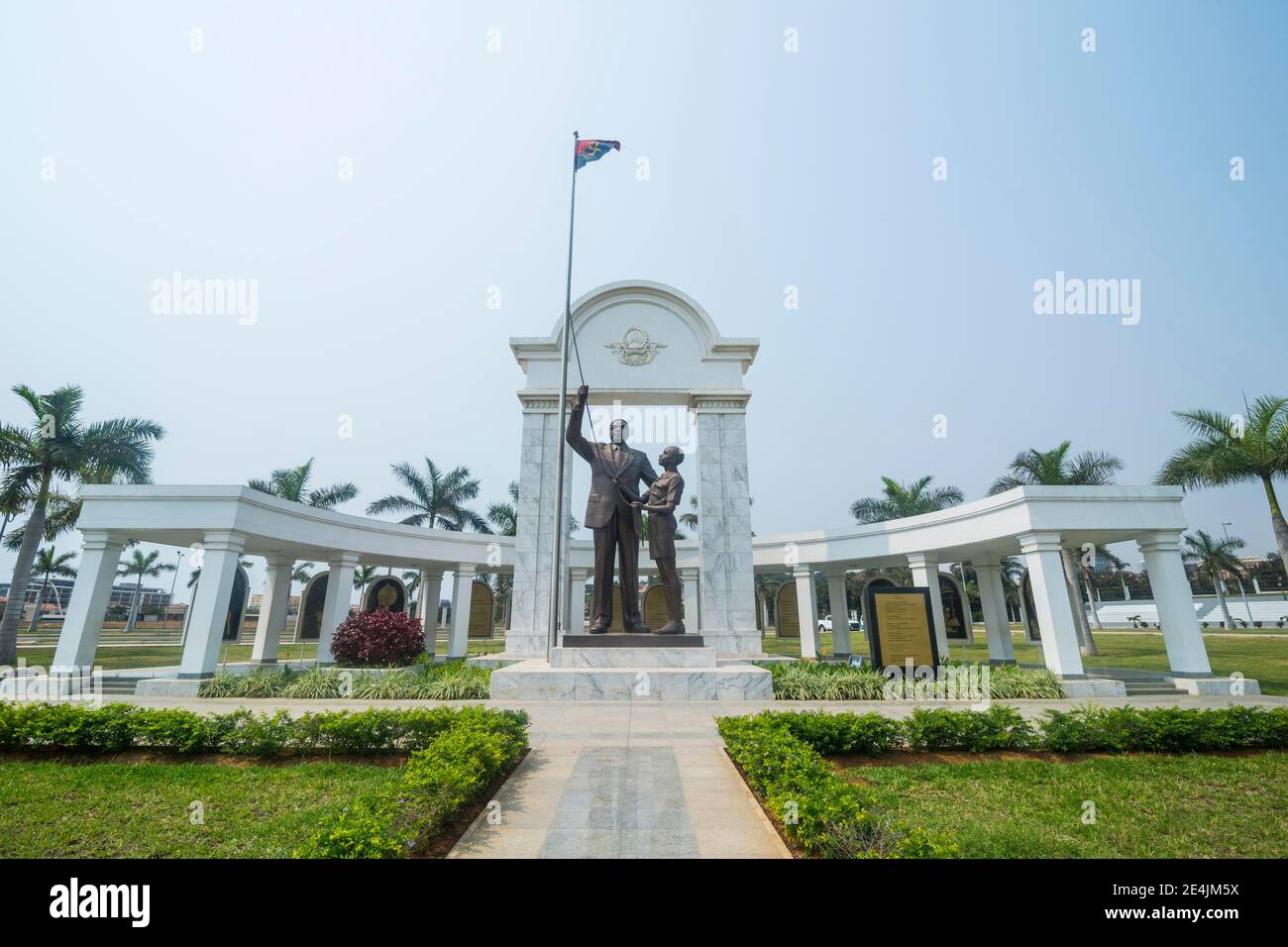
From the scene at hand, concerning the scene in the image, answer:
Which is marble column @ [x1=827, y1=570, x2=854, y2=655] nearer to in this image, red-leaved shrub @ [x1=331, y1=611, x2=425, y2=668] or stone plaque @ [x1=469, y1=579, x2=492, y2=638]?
stone plaque @ [x1=469, y1=579, x2=492, y2=638]

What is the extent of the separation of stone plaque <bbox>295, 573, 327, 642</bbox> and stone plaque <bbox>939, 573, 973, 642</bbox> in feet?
81.4

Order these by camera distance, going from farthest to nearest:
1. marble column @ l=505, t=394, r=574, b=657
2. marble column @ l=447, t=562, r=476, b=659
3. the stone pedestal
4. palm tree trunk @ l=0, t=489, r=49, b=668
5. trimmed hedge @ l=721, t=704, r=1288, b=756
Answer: marble column @ l=447, t=562, r=476, b=659 < palm tree trunk @ l=0, t=489, r=49, b=668 < marble column @ l=505, t=394, r=574, b=657 < the stone pedestal < trimmed hedge @ l=721, t=704, r=1288, b=756

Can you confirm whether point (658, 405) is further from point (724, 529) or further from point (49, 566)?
point (49, 566)

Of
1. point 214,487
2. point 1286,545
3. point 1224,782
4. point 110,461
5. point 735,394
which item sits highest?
point 735,394

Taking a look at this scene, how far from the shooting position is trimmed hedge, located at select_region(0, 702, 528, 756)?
7047 millimetres

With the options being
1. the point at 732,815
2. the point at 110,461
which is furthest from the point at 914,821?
the point at 110,461

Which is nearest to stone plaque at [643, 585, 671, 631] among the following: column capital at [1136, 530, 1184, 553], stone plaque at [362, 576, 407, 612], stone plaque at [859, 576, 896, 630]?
stone plaque at [859, 576, 896, 630]

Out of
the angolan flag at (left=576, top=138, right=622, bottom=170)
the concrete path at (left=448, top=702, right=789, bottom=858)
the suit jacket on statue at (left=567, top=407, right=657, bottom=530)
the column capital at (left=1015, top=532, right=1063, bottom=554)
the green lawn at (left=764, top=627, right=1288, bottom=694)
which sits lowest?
the green lawn at (left=764, top=627, right=1288, bottom=694)

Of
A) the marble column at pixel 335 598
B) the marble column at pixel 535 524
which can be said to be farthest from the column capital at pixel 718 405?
the marble column at pixel 335 598

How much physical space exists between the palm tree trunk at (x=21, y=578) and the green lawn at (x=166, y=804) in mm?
20473

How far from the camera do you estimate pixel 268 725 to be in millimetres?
7168

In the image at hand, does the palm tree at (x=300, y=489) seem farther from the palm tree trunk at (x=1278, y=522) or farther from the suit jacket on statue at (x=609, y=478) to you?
the palm tree trunk at (x=1278, y=522)
